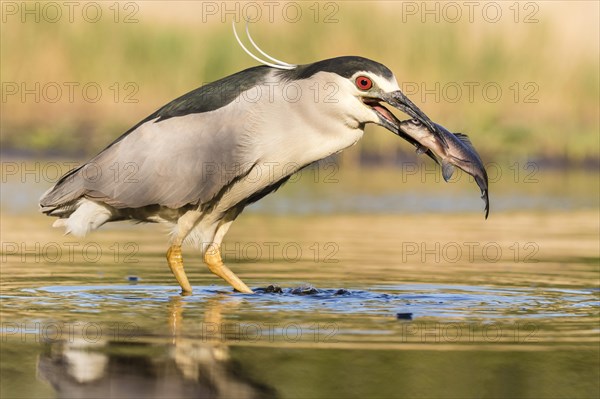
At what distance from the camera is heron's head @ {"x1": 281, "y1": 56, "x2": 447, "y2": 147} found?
28.6 ft

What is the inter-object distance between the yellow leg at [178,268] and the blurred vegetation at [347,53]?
10.5 meters

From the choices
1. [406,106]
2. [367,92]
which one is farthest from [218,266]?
[406,106]

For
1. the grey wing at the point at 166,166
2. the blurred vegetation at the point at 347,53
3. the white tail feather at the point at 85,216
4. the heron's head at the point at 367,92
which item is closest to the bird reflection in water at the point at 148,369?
the grey wing at the point at 166,166

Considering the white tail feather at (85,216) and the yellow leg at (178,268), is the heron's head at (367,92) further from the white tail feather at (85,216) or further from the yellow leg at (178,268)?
the white tail feather at (85,216)

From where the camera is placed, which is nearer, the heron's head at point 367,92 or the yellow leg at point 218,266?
the heron's head at point 367,92

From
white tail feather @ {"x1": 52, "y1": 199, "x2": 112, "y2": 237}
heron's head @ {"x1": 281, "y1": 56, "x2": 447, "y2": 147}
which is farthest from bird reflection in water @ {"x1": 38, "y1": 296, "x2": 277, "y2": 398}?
white tail feather @ {"x1": 52, "y1": 199, "x2": 112, "y2": 237}

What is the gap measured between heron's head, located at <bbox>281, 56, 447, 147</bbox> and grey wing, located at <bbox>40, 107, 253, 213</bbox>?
653 millimetres

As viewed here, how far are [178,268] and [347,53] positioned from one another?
11.6m

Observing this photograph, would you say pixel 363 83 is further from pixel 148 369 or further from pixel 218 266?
pixel 148 369

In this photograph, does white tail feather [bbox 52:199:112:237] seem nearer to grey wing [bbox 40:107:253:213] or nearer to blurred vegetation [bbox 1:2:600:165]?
grey wing [bbox 40:107:253:213]

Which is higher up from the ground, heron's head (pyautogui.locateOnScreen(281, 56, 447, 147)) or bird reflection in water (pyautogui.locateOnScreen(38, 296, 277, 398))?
heron's head (pyautogui.locateOnScreen(281, 56, 447, 147))

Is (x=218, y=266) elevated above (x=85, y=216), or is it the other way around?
(x=85, y=216)

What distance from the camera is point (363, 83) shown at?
879 centimetres

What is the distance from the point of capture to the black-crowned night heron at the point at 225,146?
8836 mm
